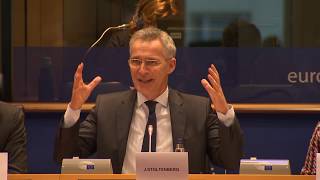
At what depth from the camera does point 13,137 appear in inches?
121

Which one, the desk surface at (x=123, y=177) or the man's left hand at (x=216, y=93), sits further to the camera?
the man's left hand at (x=216, y=93)

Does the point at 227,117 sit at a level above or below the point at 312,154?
above

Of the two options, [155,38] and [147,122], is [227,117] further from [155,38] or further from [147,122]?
[155,38]

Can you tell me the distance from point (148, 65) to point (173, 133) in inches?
14.5

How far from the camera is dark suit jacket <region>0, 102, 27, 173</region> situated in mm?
3037

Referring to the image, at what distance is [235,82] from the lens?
527cm

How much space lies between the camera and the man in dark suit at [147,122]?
10.7 feet

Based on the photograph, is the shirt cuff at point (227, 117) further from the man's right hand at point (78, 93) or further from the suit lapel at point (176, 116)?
the man's right hand at point (78, 93)

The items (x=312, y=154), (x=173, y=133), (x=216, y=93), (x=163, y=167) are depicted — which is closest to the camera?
(x=163, y=167)

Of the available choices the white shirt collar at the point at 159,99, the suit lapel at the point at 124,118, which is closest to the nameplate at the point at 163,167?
the suit lapel at the point at 124,118

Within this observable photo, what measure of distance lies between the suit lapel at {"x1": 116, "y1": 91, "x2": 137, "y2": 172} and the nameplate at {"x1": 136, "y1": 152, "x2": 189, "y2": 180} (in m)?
0.93

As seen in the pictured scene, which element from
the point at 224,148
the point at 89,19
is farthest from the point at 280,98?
the point at 224,148

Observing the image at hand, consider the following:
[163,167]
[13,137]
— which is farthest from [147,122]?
[163,167]

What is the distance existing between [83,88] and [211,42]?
2.28 metres
